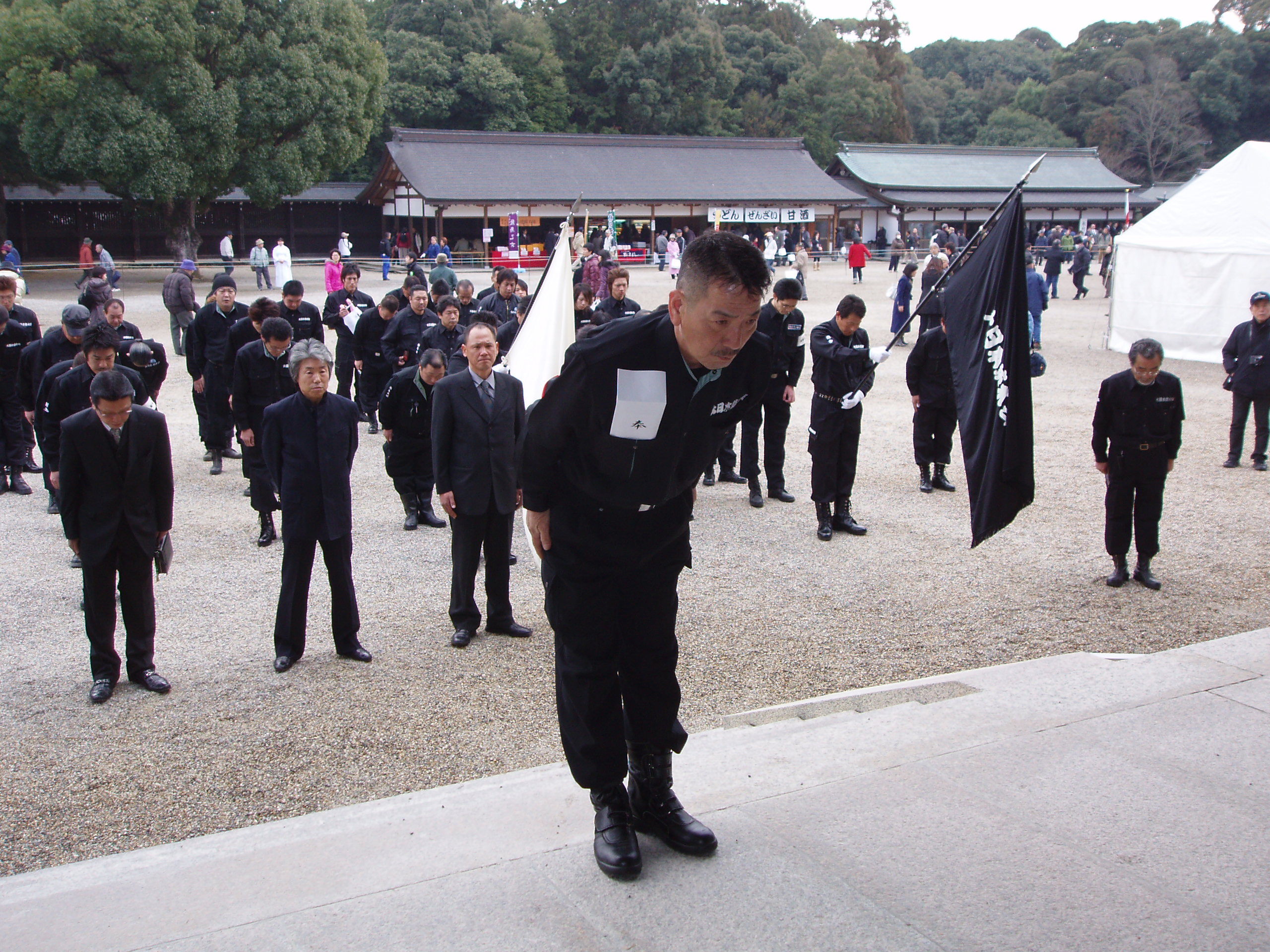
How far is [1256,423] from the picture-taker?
33.9 feet

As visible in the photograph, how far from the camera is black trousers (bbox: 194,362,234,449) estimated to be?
9.79 m

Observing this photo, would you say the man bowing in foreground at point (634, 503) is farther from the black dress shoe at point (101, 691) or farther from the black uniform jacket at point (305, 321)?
the black uniform jacket at point (305, 321)

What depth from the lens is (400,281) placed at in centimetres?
3247

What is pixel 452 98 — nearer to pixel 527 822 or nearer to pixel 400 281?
pixel 400 281

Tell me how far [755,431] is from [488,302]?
4.06 m

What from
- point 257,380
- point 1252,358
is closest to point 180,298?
point 257,380

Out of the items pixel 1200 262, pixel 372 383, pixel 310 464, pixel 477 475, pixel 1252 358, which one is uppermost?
pixel 1200 262

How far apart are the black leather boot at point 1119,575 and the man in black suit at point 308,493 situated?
4.77m

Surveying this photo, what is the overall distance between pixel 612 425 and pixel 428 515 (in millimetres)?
5757

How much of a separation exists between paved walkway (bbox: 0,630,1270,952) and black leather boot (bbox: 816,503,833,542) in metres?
3.93

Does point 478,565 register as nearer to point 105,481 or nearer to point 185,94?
point 105,481

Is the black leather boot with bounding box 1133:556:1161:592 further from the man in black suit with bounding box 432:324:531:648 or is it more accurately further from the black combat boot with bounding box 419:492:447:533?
the black combat boot with bounding box 419:492:447:533

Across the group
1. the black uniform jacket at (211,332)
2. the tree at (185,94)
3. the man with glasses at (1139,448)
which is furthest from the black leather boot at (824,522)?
the tree at (185,94)

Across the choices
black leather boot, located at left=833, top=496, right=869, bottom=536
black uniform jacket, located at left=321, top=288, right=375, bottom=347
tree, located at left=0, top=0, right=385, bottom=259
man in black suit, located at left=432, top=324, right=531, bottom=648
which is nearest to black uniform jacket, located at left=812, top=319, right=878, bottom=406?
black leather boot, located at left=833, top=496, right=869, bottom=536
